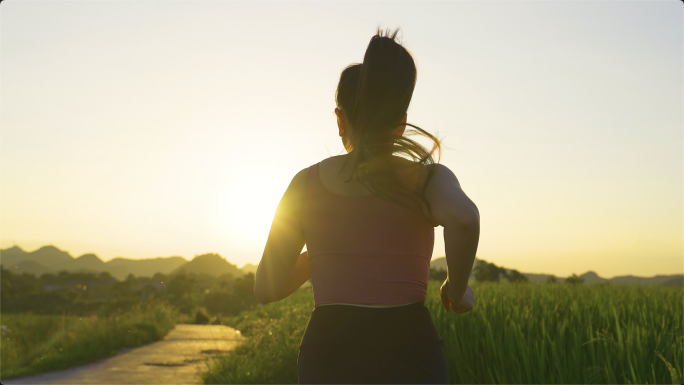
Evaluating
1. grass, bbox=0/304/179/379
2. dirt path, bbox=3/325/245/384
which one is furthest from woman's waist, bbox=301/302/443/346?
grass, bbox=0/304/179/379

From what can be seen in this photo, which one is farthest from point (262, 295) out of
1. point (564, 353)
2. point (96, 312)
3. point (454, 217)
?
point (96, 312)

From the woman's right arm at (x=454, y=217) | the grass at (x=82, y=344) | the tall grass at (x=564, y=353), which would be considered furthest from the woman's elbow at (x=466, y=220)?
the grass at (x=82, y=344)

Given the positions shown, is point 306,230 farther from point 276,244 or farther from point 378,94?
point 378,94

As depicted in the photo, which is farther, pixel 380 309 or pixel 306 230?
pixel 306 230

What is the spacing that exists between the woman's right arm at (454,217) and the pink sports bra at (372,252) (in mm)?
70

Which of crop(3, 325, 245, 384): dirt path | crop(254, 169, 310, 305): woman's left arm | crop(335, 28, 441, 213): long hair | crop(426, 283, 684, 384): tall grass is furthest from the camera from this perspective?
crop(3, 325, 245, 384): dirt path

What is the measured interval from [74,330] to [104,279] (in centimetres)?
5459

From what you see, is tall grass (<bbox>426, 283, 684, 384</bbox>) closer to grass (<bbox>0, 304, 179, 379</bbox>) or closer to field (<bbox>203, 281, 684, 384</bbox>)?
field (<bbox>203, 281, 684, 384</bbox>)

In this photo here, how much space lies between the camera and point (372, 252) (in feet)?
4.56

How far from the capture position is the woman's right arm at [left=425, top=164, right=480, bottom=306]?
1.31 metres

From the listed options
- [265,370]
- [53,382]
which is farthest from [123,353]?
[265,370]

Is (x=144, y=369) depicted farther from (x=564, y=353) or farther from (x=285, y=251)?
(x=285, y=251)

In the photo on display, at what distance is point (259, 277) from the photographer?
1651 mm

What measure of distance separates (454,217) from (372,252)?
24cm
